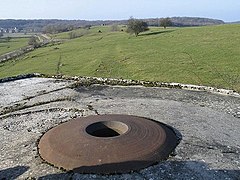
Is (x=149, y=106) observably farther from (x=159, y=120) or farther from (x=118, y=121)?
(x=118, y=121)

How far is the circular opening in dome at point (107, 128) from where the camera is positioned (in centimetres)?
1282

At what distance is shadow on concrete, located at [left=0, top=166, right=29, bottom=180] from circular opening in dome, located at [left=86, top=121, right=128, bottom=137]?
10.2ft

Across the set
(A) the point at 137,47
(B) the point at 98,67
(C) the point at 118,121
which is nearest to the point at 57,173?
(C) the point at 118,121

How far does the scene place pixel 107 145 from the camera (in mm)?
11055

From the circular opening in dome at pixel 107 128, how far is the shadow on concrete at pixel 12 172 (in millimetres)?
3098

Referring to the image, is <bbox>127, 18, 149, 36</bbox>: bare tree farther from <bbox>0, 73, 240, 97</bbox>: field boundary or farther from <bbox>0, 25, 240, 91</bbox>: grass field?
<bbox>0, 73, 240, 97</bbox>: field boundary

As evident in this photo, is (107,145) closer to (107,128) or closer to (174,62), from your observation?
(107,128)

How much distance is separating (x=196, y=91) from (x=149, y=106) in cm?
415

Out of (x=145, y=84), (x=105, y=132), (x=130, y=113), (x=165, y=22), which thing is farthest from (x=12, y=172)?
(x=165, y=22)

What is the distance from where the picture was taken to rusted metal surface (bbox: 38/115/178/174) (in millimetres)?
10336

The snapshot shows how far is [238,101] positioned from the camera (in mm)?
17312

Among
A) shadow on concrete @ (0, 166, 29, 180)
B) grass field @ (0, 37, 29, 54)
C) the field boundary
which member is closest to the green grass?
grass field @ (0, 37, 29, 54)

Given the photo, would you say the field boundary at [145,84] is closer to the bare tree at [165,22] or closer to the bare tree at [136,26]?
the bare tree at [136,26]

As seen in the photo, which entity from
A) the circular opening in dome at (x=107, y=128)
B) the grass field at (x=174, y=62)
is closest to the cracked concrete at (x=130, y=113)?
the circular opening in dome at (x=107, y=128)
